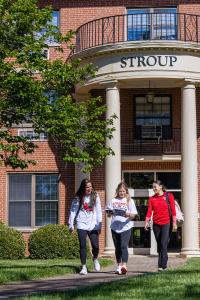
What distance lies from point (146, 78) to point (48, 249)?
20.6 feet

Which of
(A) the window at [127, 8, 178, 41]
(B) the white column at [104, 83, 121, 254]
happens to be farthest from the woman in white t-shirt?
(A) the window at [127, 8, 178, 41]

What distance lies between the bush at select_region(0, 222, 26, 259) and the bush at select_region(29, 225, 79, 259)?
37 centimetres

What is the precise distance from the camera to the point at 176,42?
23031 millimetres

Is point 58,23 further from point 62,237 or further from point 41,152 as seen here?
point 62,237

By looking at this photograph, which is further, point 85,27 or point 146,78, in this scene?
point 85,27

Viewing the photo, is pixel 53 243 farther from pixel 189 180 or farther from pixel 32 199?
pixel 189 180

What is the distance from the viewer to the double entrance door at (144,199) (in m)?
25.2

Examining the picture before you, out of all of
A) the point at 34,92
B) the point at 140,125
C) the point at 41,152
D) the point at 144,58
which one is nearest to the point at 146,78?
the point at 144,58

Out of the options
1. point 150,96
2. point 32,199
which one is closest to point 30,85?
point 150,96

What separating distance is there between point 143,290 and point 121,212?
4.36 meters

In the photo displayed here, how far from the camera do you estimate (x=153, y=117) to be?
2611cm

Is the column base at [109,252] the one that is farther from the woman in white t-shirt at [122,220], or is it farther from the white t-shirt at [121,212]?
the white t-shirt at [121,212]

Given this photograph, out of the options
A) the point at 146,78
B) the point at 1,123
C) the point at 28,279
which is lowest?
the point at 28,279

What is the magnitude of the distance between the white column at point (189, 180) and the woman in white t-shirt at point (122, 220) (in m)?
8.57
